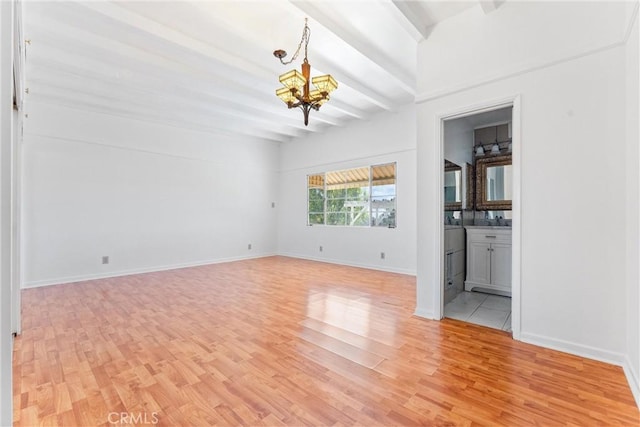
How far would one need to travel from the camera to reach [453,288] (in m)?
3.92

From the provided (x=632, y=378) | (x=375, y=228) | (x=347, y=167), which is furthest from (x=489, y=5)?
(x=347, y=167)

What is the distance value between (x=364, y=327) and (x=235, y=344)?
48.2 inches

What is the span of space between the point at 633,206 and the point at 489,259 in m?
2.16

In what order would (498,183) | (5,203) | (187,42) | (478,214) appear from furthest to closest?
(478,214), (498,183), (187,42), (5,203)

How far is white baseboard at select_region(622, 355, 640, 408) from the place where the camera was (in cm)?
177

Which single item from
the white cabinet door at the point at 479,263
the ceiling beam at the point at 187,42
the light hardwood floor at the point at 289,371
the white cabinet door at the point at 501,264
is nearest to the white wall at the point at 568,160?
the light hardwood floor at the point at 289,371

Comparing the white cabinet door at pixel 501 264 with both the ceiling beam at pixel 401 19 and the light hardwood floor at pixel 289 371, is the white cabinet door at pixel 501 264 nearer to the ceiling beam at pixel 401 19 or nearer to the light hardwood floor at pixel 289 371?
the light hardwood floor at pixel 289 371

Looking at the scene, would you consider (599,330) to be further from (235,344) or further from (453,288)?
(235,344)

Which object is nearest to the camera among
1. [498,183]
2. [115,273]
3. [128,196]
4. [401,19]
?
[401,19]

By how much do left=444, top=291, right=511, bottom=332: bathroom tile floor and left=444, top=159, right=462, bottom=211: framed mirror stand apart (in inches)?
46.8

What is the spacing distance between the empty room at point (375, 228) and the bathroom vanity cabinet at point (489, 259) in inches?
1.0

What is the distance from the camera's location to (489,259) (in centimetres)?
400

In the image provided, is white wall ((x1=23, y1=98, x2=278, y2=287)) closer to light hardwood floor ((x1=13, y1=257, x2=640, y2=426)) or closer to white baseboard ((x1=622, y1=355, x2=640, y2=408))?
light hardwood floor ((x1=13, y1=257, x2=640, y2=426))

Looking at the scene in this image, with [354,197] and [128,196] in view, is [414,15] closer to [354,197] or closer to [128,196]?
[354,197]
